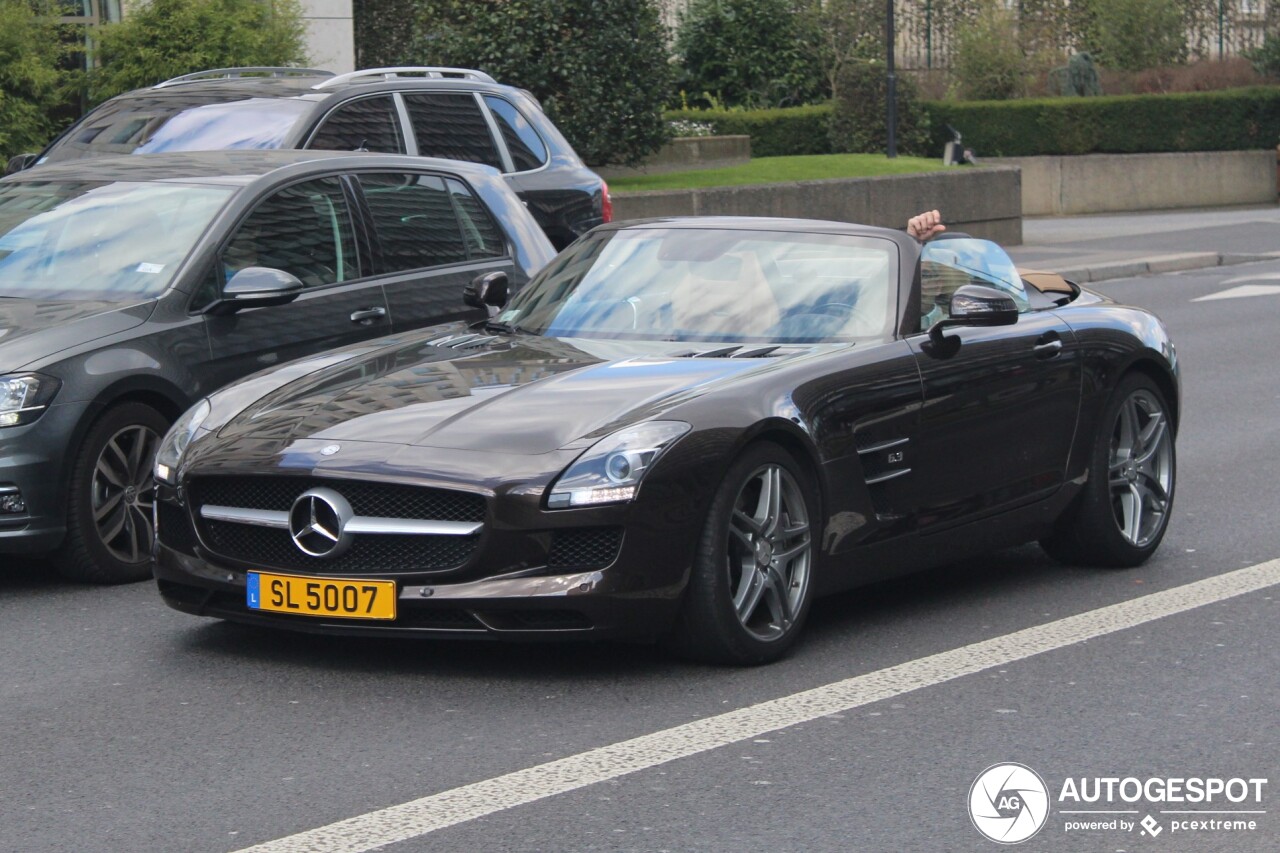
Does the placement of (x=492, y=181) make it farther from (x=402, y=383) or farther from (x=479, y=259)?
(x=402, y=383)

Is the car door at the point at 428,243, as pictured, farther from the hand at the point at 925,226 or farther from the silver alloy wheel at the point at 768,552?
the silver alloy wheel at the point at 768,552

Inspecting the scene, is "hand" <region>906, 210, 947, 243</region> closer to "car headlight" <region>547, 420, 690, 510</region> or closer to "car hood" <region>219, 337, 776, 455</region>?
"car hood" <region>219, 337, 776, 455</region>

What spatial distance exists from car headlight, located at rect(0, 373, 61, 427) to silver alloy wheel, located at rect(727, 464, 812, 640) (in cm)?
267

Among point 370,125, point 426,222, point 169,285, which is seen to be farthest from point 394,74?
point 169,285

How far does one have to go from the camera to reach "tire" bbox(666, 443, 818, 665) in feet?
19.2

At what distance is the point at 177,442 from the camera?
650 cm

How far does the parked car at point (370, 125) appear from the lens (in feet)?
36.1

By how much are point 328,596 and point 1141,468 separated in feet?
→ 11.4

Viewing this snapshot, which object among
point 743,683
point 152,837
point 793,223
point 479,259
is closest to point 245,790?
point 152,837

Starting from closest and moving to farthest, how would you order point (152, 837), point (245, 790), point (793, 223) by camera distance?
point (152, 837) < point (245, 790) < point (793, 223)

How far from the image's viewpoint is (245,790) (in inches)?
192

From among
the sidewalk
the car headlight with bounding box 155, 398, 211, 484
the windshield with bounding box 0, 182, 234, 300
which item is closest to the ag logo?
the car headlight with bounding box 155, 398, 211, 484

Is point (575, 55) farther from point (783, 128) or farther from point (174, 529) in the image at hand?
point (174, 529)

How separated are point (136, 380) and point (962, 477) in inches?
120
